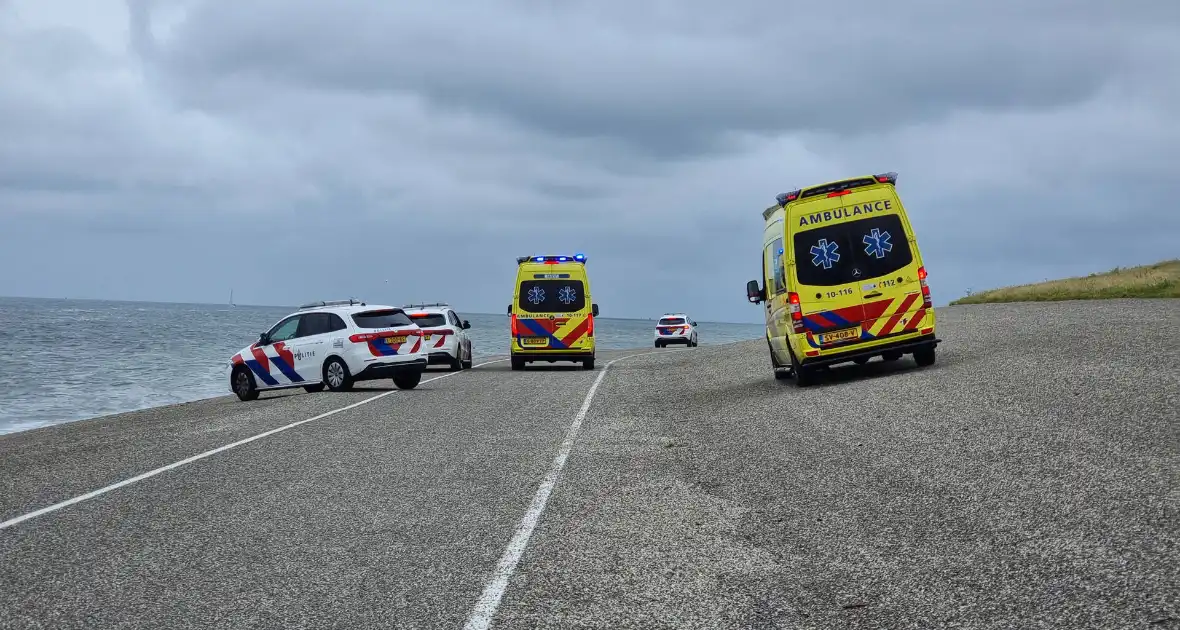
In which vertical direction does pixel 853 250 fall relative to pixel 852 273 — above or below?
above

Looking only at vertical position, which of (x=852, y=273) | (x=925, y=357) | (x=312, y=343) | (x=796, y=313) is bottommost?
(x=925, y=357)

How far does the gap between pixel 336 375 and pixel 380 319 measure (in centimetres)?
132

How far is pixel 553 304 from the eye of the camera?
25.7m

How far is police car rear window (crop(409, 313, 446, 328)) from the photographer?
1123 inches

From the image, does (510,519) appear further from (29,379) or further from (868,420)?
(29,379)

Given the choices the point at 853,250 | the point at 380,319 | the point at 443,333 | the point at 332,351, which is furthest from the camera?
the point at 443,333

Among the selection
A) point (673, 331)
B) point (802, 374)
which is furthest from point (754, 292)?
point (673, 331)

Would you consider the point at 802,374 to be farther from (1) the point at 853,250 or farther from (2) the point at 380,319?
(2) the point at 380,319

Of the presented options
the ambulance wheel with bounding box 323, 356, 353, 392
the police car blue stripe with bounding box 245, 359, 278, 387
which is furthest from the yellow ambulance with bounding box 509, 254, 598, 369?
the police car blue stripe with bounding box 245, 359, 278, 387

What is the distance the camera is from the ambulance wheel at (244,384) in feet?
68.4

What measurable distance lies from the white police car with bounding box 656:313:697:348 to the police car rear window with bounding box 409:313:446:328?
2185cm

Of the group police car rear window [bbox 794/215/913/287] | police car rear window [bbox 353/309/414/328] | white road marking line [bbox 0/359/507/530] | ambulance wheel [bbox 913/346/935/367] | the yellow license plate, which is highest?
police car rear window [bbox 794/215/913/287]

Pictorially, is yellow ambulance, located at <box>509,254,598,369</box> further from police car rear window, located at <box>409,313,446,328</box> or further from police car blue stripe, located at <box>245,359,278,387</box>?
police car blue stripe, located at <box>245,359,278,387</box>

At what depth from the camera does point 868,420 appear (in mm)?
12188
